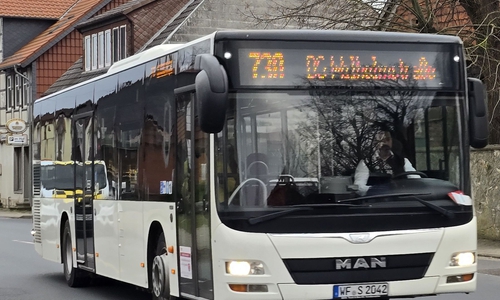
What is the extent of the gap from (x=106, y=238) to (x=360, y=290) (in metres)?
5.06

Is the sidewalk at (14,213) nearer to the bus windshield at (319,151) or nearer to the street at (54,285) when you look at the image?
the street at (54,285)

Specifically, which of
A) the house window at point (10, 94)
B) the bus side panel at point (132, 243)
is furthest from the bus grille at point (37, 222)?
the house window at point (10, 94)

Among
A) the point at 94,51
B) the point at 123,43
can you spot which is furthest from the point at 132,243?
the point at 94,51

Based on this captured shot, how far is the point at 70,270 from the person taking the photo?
15.8 metres

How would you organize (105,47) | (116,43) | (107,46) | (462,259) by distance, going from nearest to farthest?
(462,259)
(116,43)
(107,46)
(105,47)

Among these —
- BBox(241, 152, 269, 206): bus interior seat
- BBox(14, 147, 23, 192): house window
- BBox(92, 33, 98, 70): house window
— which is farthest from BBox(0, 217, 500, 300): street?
BBox(14, 147, 23, 192): house window

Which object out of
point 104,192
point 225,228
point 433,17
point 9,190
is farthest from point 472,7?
point 9,190

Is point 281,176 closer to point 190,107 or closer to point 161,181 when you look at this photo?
point 190,107

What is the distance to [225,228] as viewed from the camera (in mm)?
9141

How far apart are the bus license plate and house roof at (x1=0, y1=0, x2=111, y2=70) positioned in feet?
143

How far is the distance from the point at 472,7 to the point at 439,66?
1536 cm

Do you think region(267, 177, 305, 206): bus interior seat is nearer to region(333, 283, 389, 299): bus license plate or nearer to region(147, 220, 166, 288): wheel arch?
region(333, 283, 389, 299): bus license plate

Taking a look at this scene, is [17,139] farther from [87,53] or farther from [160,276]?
[160,276]

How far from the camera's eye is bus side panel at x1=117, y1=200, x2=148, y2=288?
38.7 ft
